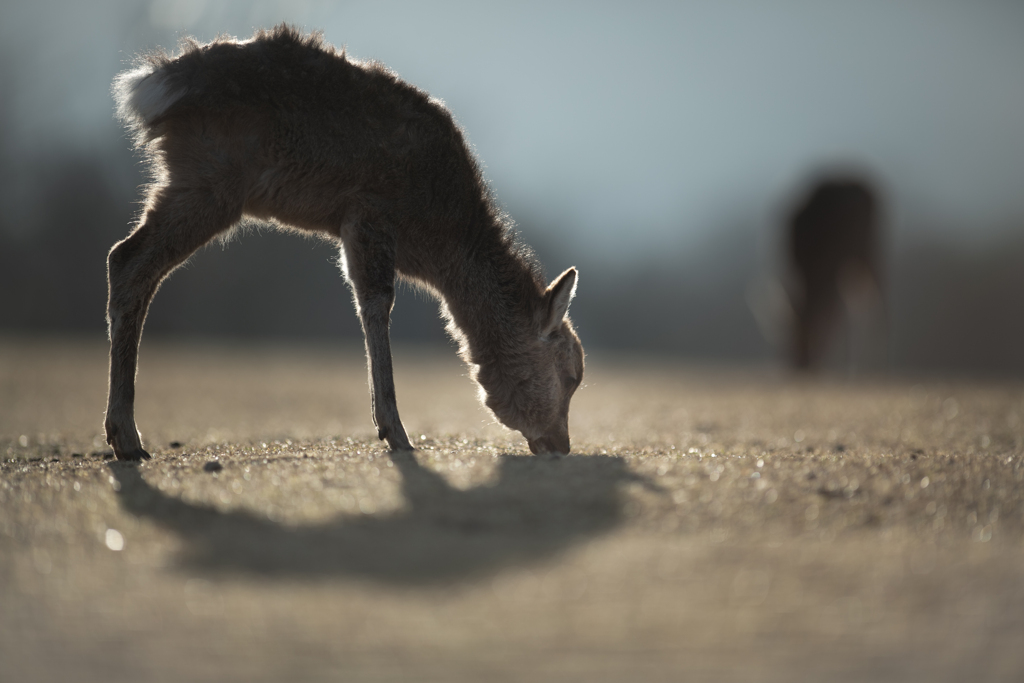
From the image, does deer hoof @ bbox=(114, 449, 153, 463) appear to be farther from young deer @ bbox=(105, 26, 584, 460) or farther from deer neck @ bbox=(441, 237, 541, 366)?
deer neck @ bbox=(441, 237, 541, 366)

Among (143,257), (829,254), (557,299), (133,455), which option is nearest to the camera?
(133,455)

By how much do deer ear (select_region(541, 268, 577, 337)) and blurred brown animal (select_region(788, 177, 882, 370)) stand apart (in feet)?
32.8

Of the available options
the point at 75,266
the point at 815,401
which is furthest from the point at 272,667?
the point at 75,266

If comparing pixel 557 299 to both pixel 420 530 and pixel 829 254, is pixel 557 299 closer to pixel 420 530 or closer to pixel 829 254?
pixel 420 530

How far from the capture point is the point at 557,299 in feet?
16.6

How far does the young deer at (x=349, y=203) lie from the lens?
4.72 meters

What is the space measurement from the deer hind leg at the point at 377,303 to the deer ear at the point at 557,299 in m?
0.96

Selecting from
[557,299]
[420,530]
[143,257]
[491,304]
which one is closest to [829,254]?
[557,299]

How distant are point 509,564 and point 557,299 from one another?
8.93 ft

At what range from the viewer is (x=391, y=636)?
2029 mm

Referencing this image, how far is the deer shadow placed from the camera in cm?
252

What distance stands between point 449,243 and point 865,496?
9.60 ft

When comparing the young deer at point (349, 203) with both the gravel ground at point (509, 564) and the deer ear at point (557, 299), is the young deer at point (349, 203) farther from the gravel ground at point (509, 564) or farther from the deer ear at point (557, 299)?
the gravel ground at point (509, 564)

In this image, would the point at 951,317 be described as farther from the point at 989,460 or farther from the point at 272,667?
the point at 272,667
